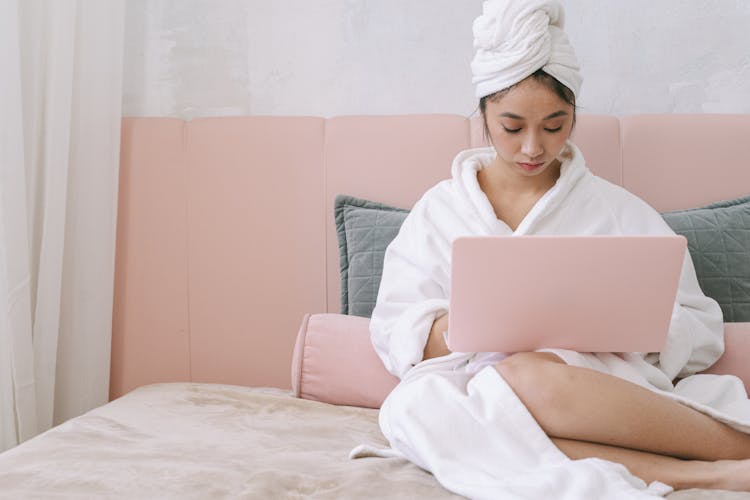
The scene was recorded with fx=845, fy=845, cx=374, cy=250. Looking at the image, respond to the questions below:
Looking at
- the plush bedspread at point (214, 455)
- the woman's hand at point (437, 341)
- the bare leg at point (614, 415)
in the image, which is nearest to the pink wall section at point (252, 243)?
the plush bedspread at point (214, 455)

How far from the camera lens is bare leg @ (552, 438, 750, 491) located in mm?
1085

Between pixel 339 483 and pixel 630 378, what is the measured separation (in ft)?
1.65

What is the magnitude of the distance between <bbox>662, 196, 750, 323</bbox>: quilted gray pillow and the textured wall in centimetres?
45

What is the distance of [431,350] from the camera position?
144 centimetres

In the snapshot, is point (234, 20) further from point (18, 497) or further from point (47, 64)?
point (18, 497)

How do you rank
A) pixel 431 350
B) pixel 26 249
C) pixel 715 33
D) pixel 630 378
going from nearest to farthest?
pixel 630 378 < pixel 431 350 < pixel 26 249 < pixel 715 33

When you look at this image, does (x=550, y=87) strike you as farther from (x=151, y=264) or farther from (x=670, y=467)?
Result: (x=151, y=264)

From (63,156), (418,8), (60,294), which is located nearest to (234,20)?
(418,8)

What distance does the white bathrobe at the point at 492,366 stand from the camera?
1085 mm

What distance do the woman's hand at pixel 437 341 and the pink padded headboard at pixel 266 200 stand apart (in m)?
0.51

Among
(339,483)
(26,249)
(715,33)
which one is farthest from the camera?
(715,33)

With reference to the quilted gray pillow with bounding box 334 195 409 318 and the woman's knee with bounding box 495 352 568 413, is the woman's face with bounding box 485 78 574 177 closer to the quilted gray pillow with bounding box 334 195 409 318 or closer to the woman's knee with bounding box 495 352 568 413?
the quilted gray pillow with bounding box 334 195 409 318

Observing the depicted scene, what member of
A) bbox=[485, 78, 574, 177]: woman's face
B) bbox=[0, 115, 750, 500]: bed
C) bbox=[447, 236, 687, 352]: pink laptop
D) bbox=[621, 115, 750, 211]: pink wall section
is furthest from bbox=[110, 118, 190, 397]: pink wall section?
bbox=[621, 115, 750, 211]: pink wall section

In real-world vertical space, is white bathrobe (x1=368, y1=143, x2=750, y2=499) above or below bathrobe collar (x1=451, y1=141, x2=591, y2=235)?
below
